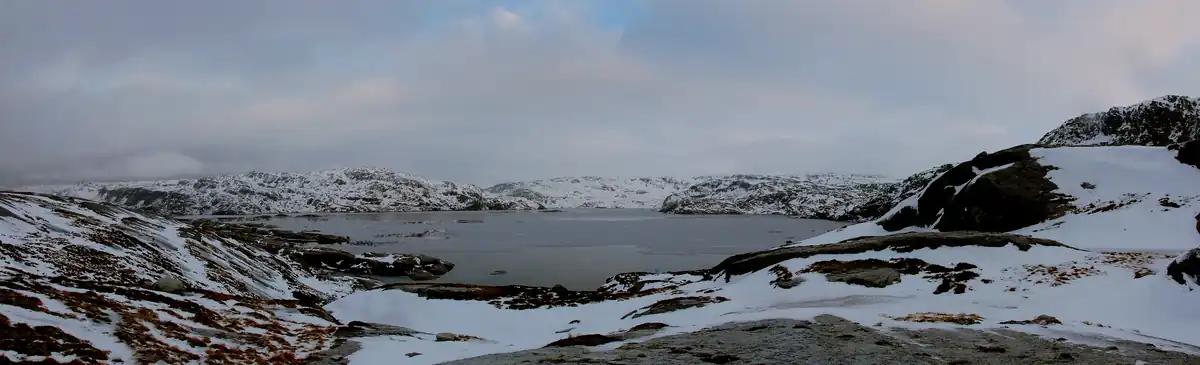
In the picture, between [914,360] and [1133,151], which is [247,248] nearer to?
[914,360]

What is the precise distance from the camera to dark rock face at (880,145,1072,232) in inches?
1799

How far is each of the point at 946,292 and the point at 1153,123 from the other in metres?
123

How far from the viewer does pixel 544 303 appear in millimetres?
32031

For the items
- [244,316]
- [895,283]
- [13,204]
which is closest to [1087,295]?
[895,283]

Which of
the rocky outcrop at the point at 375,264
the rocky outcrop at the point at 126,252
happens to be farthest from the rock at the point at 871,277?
the rocky outcrop at the point at 375,264

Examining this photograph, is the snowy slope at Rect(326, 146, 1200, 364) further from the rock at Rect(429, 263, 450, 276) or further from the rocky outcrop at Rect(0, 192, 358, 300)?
the rock at Rect(429, 263, 450, 276)

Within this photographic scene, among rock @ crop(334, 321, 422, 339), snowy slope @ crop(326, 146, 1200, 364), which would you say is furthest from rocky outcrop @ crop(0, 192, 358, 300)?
snowy slope @ crop(326, 146, 1200, 364)

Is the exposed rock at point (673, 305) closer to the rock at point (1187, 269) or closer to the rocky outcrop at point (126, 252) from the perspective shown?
the rock at point (1187, 269)

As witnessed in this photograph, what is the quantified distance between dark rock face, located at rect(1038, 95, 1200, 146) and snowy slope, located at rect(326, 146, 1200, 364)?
79.0 metres

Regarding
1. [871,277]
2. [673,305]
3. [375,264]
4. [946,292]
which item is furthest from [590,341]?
[375,264]

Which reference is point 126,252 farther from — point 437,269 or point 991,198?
point 991,198

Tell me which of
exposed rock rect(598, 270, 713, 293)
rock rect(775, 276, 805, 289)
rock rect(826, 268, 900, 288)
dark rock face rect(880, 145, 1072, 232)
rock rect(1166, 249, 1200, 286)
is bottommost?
exposed rock rect(598, 270, 713, 293)

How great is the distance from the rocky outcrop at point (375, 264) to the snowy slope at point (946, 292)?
39231 mm

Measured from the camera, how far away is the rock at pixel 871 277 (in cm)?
2420
